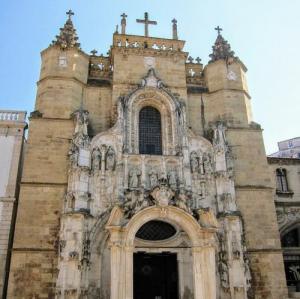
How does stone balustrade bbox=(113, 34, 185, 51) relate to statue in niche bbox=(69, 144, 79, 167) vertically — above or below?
above

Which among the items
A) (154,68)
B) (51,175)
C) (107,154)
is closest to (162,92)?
(154,68)

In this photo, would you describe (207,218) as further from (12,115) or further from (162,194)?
(12,115)

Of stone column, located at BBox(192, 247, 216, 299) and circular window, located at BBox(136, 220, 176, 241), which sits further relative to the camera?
circular window, located at BBox(136, 220, 176, 241)

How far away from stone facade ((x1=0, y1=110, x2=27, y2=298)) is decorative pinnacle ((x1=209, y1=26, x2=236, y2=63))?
426 inches

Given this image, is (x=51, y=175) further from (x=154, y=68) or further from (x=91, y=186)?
(x=154, y=68)

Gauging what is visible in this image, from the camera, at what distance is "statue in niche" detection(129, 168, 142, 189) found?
16312mm

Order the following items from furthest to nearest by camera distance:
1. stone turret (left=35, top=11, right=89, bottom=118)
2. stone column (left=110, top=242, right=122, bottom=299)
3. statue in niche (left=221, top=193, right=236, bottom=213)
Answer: stone turret (left=35, top=11, right=89, bottom=118)
statue in niche (left=221, top=193, right=236, bottom=213)
stone column (left=110, top=242, right=122, bottom=299)

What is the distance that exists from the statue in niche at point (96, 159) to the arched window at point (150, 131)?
83.8 inches

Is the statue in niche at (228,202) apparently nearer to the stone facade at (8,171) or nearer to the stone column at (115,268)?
the stone column at (115,268)

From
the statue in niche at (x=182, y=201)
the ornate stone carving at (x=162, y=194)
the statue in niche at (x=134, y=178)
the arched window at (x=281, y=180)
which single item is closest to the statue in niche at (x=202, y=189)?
the statue in niche at (x=182, y=201)

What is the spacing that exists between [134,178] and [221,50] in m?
9.60

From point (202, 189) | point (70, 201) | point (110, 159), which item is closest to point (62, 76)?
point (110, 159)

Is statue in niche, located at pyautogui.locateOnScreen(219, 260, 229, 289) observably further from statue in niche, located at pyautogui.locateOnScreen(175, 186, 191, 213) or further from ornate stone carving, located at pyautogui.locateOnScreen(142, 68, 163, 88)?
ornate stone carving, located at pyautogui.locateOnScreen(142, 68, 163, 88)

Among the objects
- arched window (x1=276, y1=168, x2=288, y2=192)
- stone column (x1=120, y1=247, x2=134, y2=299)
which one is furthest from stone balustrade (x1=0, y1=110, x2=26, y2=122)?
arched window (x1=276, y1=168, x2=288, y2=192)
